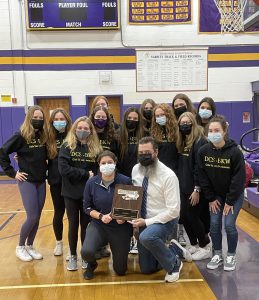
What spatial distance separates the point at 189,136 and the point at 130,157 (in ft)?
2.52

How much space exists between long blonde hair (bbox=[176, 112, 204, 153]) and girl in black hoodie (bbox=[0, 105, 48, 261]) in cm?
162

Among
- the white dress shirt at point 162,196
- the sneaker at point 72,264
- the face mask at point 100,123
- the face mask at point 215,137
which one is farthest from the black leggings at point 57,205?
the face mask at point 215,137

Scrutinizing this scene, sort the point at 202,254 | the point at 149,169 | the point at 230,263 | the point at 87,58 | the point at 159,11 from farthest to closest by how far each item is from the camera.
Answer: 1. the point at 87,58
2. the point at 159,11
3. the point at 202,254
4. the point at 230,263
5. the point at 149,169

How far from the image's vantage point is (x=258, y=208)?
5707 mm

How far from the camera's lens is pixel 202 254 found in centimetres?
407

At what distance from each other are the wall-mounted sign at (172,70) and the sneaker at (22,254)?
21.7ft

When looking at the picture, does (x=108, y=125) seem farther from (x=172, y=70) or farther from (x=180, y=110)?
(x=172, y=70)

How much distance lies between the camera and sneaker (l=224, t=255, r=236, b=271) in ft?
12.3

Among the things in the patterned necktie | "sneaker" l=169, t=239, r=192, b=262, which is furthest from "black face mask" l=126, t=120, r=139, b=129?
"sneaker" l=169, t=239, r=192, b=262

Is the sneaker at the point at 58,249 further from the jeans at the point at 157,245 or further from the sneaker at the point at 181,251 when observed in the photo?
the sneaker at the point at 181,251

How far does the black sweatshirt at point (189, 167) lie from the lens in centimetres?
390

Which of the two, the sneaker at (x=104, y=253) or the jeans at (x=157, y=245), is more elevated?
the jeans at (x=157, y=245)

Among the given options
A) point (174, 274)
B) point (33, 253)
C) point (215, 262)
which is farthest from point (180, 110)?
point (33, 253)

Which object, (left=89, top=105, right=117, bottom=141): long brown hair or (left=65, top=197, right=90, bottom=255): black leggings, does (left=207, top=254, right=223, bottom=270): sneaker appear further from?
(left=89, top=105, right=117, bottom=141): long brown hair
